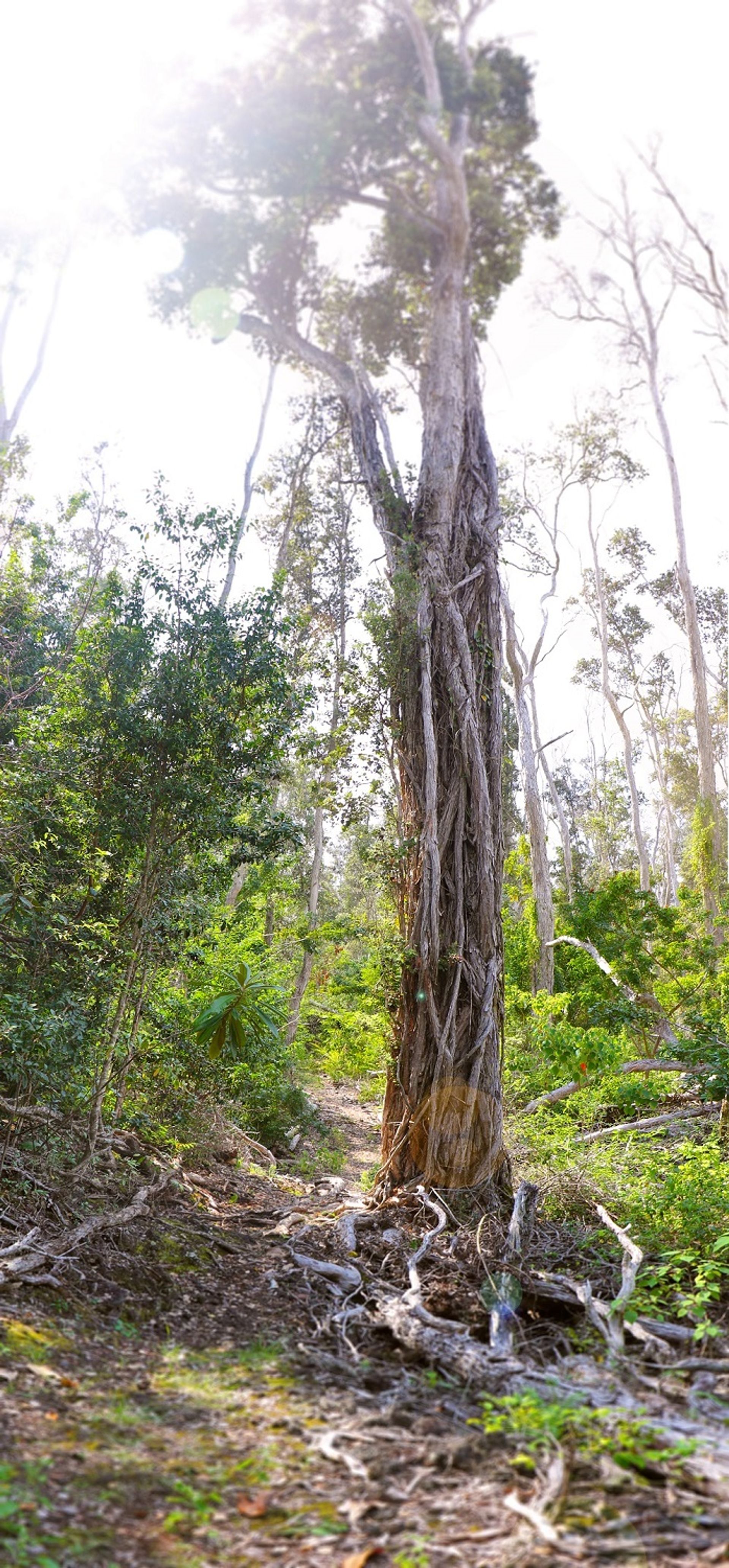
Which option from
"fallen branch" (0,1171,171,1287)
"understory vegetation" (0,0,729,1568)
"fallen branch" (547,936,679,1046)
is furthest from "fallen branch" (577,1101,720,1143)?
"fallen branch" (0,1171,171,1287)

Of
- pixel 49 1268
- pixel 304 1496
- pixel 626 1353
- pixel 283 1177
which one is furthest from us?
pixel 283 1177

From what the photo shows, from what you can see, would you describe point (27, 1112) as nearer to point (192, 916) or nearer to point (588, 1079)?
point (192, 916)

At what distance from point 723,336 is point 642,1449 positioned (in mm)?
14826

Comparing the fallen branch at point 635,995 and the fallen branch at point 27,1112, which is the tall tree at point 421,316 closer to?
the fallen branch at point 27,1112

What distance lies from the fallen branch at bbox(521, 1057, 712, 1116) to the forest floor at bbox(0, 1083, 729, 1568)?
12.6 feet

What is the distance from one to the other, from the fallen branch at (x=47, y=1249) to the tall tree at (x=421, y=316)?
5.49ft

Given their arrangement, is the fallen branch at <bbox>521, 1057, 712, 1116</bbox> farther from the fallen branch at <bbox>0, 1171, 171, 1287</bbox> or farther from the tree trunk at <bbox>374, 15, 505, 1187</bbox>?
the fallen branch at <bbox>0, 1171, 171, 1287</bbox>

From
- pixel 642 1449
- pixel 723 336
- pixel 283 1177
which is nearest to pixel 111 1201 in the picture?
pixel 283 1177

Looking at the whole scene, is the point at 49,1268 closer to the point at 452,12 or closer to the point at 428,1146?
the point at 428,1146

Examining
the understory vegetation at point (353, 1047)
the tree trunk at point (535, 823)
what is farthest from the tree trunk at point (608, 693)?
the understory vegetation at point (353, 1047)

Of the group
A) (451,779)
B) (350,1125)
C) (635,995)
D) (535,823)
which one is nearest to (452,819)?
(451,779)

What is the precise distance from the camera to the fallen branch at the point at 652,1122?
6.64 metres

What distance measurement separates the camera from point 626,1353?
125 inches

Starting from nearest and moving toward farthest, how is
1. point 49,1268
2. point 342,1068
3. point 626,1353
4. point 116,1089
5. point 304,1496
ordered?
1. point 304,1496
2. point 626,1353
3. point 49,1268
4. point 116,1089
5. point 342,1068
